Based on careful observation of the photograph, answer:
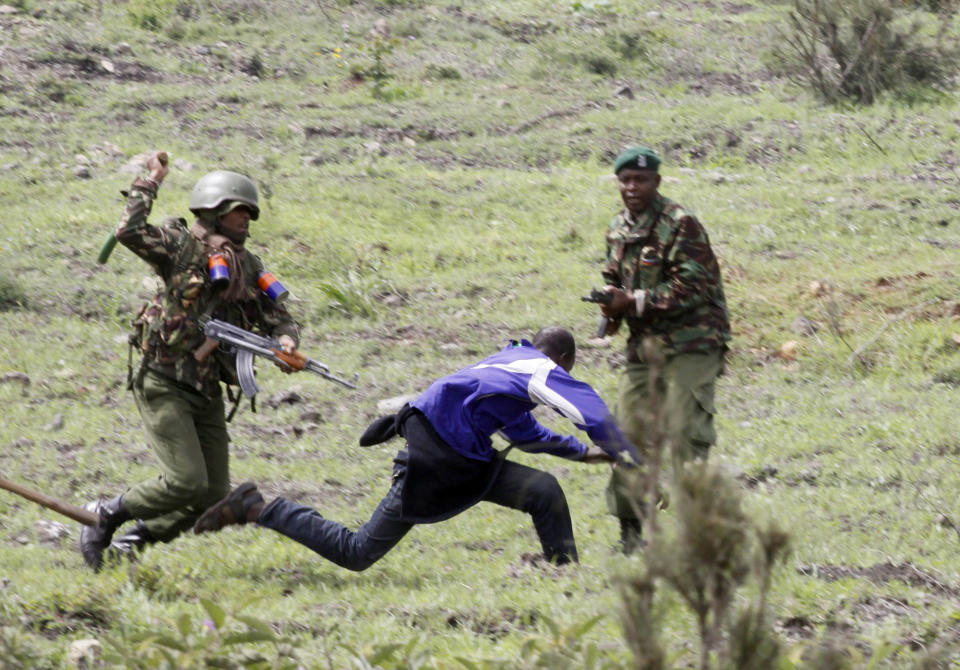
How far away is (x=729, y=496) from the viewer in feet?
8.29

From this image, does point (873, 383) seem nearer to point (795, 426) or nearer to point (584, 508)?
point (795, 426)

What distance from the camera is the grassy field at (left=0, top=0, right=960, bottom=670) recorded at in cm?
470

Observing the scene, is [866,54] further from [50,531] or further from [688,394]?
[50,531]

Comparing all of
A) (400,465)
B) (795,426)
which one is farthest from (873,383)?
(400,465)

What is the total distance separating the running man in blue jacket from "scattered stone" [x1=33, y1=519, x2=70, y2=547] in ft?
4.37

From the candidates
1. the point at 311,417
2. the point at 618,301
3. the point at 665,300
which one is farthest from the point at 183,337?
the point at 311,417

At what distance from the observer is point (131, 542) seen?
5.61 meters

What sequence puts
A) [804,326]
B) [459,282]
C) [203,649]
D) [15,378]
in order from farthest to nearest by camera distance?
1. [459,282]
2. [804,326]
3. [15,378]
4. [203,649]

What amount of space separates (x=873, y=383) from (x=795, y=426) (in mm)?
1102

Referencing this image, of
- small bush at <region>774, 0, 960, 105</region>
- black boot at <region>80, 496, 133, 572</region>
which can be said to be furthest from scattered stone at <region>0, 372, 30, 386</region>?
small bush at <region>774, 0, 960, 105</region>

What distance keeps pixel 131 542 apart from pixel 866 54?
12403 millimetres

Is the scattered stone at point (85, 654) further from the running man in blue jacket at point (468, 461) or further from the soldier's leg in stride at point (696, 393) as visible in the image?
the soldier's leg in stride at point (696, 393)

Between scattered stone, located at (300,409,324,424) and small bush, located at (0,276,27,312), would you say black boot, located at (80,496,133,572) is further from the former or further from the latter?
small bush, located at (0,276,27,312)

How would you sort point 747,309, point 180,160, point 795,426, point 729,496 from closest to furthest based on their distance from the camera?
1. point 729,496
2. point 795,426
3. point 747,309
4. point 180,160
